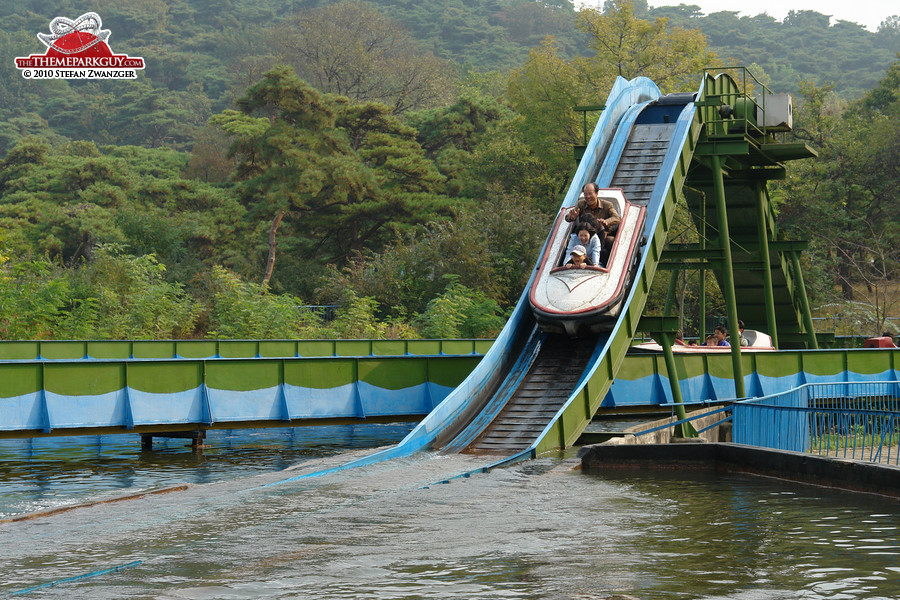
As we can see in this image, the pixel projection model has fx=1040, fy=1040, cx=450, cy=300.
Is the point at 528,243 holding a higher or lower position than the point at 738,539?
higher

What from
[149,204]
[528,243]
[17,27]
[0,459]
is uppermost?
[17,27]

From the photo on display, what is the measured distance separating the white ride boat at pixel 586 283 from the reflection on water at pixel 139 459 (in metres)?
5.44

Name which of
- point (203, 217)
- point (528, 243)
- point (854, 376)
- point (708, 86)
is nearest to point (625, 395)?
point (854, 376)

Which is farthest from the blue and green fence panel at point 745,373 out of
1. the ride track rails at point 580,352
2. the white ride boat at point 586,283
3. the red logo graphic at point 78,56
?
the red logo graphic at point 78,56

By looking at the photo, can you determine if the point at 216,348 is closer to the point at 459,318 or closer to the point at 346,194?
the point at 459,318

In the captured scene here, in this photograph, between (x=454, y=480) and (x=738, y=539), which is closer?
(x=738, y=539)

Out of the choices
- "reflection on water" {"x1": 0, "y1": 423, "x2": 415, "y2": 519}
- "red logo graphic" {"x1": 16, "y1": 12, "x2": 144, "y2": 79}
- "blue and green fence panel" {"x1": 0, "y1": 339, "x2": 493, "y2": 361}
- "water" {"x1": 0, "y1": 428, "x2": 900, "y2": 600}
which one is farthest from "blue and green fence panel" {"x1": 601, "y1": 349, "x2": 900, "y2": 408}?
"red logo graphic" {"x1": 16, "y1": 12, "x2": 144, "y2": 79}

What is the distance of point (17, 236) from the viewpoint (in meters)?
61.8

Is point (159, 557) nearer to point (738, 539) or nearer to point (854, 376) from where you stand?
point (738, 539)

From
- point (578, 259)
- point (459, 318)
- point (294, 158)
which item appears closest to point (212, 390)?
point (578, 259)

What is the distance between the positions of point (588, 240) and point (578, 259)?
22.6 inches

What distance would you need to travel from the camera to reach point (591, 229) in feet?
70.6

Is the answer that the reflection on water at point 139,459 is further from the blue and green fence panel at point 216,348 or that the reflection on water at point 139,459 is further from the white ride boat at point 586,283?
the white ride boat at point 586,283

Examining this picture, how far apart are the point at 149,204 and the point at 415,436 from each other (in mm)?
54972
